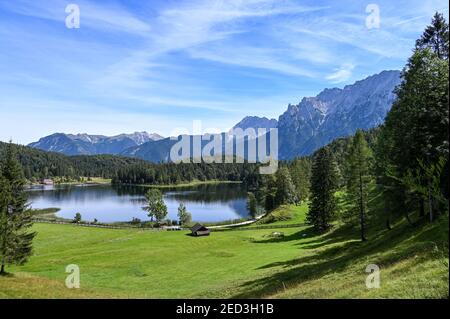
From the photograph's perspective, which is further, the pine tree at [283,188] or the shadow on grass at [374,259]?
the pine tree at [283,188]

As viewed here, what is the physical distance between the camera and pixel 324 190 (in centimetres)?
7650

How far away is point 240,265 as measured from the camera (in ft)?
160

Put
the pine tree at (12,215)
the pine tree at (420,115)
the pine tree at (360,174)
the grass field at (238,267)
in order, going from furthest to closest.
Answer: the pine tree at (360,174)
the pine tree at (12,215)
the pine tree at (420,115)
the grass field at (238,267)

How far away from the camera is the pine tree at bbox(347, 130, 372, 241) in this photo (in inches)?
1993

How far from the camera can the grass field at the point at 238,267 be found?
2051 centimetres

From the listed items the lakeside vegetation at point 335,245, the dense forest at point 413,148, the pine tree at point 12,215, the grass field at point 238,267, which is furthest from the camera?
the pine tree at point 12,215

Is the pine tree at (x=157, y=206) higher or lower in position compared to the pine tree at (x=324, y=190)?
lower

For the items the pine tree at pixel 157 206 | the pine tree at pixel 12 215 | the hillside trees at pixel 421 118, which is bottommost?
the pine tree at pixel 157 206

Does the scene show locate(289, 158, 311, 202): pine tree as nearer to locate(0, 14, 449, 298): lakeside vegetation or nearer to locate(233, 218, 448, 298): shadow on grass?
locate(0, 14, 449, 298): lakeside vegetation

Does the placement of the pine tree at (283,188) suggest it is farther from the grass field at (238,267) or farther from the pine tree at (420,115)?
the pine tree at (420,115)

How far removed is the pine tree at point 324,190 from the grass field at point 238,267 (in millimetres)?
3532

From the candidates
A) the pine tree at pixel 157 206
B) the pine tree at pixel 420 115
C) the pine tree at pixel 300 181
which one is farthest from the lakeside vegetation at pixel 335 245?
the pine tree at pixel 300 181

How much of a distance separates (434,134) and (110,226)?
350ft
